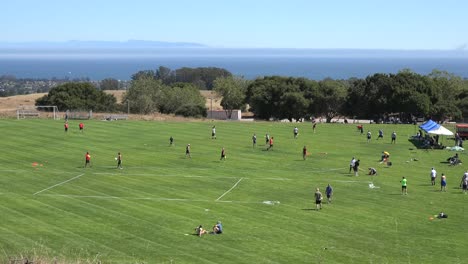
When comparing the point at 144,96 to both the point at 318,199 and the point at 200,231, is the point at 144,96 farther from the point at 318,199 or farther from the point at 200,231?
the point at 200,231

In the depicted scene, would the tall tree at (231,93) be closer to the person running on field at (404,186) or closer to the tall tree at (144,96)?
the tall tree at (144,96)

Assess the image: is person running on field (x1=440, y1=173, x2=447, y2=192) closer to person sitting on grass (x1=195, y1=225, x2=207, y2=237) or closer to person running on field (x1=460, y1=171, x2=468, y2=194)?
person running on field (x1=460, y1=171, x2=468, y2=194)

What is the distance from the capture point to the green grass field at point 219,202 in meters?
34.2

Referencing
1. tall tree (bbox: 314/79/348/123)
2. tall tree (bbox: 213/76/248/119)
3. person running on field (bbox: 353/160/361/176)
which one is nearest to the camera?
person running on field (bbox: 353/160/361/176)

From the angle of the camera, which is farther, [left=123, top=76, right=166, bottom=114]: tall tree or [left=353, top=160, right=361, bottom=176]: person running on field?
[left=123, top=76, right=166, bottom=114]: tall tree

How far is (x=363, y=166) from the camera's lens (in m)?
59.8

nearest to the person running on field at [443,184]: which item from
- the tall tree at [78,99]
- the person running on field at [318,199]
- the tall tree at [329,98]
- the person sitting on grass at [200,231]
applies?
the person running on field at [318,199]

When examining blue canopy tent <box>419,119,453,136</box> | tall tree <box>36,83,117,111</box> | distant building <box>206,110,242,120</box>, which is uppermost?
blue canopy tent <box>419,119,453,136</box>

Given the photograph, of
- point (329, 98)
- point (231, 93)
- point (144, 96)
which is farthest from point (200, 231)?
point (231, 93)

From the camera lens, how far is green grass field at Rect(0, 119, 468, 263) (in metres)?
34.2

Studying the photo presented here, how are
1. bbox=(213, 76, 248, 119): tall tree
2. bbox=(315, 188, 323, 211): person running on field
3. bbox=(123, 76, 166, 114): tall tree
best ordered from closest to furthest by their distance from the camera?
bbox=(315, 188, 323, 211): person running on field < bbox=(123, 76, 166, 114): tall tree < bbox=(213, 76, 248, 119): tall tree

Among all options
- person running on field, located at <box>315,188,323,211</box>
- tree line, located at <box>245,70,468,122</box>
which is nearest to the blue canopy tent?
person running on field, located at <box>315,188,323,211</box>

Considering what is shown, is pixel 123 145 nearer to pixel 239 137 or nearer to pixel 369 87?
pixel 239 137

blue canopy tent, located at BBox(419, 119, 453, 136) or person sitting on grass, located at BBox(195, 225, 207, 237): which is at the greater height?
blue canopy tent, located at BBox(419, 119, 453, 136)
